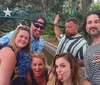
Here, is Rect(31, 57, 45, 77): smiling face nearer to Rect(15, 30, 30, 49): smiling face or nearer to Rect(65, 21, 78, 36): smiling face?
Rect(15, 30, 30, 49): smiling face

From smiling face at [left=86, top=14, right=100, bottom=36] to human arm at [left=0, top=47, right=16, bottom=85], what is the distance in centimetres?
102

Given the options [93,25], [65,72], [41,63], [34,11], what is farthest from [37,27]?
[34,11]

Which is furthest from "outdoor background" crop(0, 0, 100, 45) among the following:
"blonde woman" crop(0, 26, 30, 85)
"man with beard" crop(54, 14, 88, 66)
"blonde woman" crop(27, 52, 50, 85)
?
"blonde woman" crop(0, 26, 30, 85)

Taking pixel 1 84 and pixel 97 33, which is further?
pixel 97 33

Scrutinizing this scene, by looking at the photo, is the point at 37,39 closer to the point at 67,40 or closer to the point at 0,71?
the point at 67,40

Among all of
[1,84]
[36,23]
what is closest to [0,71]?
[1,84]

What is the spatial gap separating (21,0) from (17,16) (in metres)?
3.69

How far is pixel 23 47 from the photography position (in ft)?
13.0

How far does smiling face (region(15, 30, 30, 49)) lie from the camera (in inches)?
153

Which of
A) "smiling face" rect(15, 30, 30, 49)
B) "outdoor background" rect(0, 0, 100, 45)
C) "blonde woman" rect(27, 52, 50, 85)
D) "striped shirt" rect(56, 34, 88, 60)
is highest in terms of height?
"outdoor background" rect(0, 0, 100, 45)

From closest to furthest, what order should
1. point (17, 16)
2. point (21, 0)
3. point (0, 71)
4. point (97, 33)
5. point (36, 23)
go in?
point (0, 71)
point (97, 33)
point (36, 23)
point (17, 16)
point (21, 0)

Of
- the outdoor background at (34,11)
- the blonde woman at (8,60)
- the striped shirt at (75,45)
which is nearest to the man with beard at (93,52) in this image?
the blonde woman at (8,60)

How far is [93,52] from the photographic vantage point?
375cm

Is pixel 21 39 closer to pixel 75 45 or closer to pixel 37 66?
pixel 37 66
